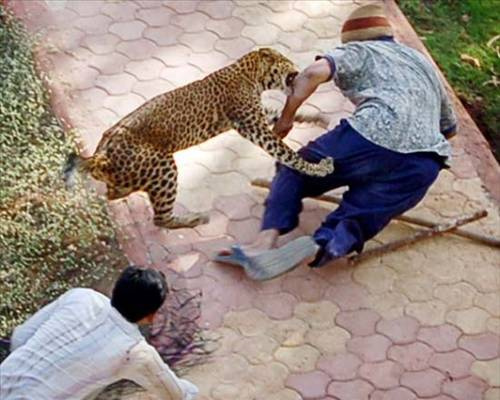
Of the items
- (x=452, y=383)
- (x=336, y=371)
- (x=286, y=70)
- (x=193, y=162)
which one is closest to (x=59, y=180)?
(x=193, y=162)

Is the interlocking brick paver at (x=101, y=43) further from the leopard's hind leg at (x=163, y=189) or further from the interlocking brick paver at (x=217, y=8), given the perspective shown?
the leopard's hind leg at (x=163, y=189)

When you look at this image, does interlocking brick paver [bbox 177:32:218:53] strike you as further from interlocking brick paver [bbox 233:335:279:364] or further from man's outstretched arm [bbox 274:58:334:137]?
interlocking brick paver [bbox 233:335:279:364]

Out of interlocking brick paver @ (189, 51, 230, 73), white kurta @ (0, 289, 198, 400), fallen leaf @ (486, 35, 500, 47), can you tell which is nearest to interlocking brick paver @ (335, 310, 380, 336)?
white kurta @ (0, 289, 198, 400)

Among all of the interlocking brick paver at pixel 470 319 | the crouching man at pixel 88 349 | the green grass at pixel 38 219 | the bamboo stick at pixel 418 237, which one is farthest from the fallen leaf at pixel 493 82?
the crouching man at pixel 88 349

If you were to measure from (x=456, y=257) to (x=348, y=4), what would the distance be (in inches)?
86.2

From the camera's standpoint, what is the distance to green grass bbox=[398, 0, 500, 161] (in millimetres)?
7293

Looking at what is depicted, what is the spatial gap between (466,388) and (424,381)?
0.18m

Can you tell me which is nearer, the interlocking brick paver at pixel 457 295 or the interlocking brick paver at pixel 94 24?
the interlocking brick paver at pixel 457 295

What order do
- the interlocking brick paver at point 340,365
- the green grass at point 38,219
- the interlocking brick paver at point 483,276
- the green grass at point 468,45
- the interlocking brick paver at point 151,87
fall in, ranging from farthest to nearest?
1. the green grass at point 468,45
2. the interlocking brick paver at point 151,87
3. the interlocking brick paver at point 483,276
4. the green grass at point 38,219
5. the interlocking brick paver at point 340,365

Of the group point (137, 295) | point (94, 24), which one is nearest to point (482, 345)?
point (137, 295)

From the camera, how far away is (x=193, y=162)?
6.46 meters

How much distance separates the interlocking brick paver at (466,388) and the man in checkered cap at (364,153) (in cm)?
80

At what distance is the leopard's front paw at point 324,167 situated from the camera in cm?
591

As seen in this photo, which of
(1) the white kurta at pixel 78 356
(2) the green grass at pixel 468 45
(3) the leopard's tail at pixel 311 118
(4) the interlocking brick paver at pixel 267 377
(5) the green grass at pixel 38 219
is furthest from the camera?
(2) the green grass at pixel 468 45
